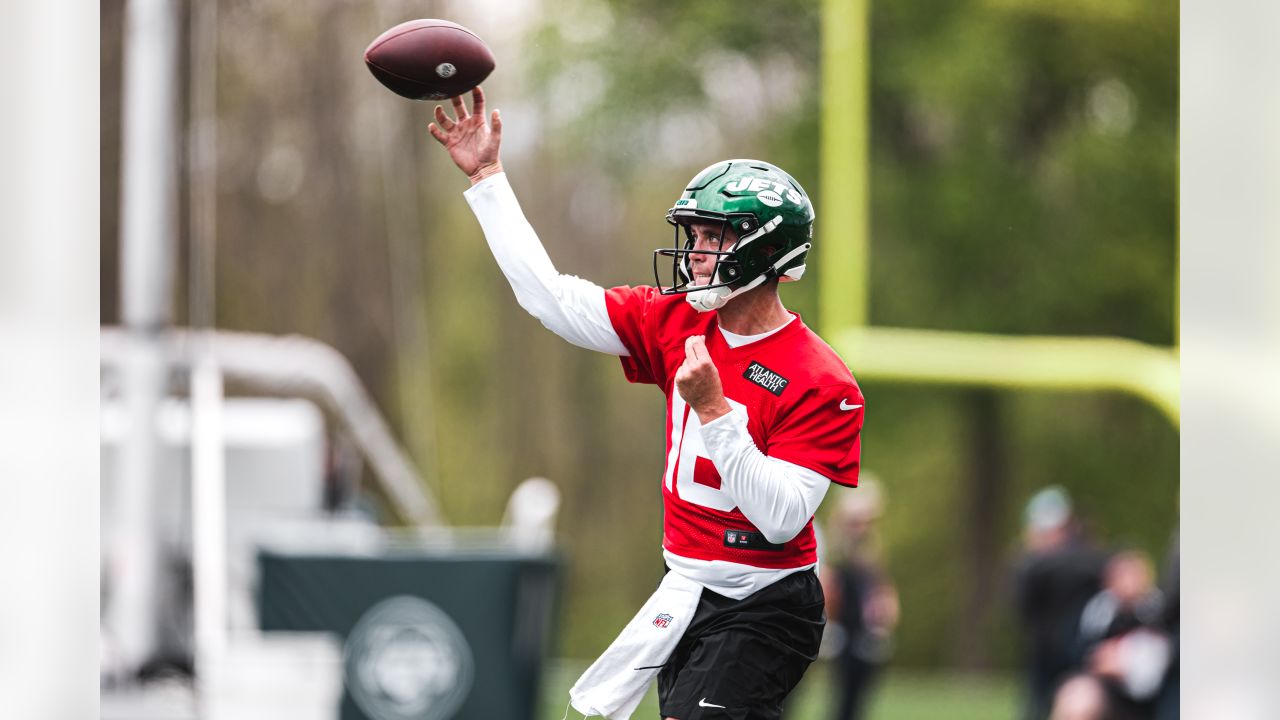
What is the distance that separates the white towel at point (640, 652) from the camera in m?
3.40

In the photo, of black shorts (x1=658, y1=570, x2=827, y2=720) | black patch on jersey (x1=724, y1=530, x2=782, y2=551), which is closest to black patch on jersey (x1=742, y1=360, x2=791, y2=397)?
black patch on jersey (x1=724, y1=530, x2=782, y2=551)

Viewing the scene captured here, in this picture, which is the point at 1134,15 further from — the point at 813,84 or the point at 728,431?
the point at 728,431

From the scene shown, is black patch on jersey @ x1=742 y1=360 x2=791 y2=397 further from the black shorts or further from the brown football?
the brown football

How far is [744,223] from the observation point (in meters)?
3.33

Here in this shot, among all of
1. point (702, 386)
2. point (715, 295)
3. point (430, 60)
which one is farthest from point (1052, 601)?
point (430, 60)

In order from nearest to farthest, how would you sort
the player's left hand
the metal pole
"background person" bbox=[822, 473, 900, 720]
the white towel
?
1. the player's left hand
2. the white towel
3. the metal pole
4. "background person" bbox=[822, 473, 900, 720]

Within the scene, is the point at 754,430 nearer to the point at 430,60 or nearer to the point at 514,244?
the point at 514,244

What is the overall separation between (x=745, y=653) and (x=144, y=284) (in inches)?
199

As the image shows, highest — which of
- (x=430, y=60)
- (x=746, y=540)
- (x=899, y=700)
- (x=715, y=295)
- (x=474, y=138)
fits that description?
(x=430, y=60)

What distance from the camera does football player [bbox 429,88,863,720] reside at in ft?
10.8

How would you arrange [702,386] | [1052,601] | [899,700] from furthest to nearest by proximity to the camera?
[899,700] → [1052,601] → [702,386]

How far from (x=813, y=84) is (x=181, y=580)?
10271 millimetres

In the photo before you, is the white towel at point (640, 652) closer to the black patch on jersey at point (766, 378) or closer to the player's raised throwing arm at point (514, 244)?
the black patch on jersey at point (766, 378)

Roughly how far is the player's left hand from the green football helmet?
0.23 m
